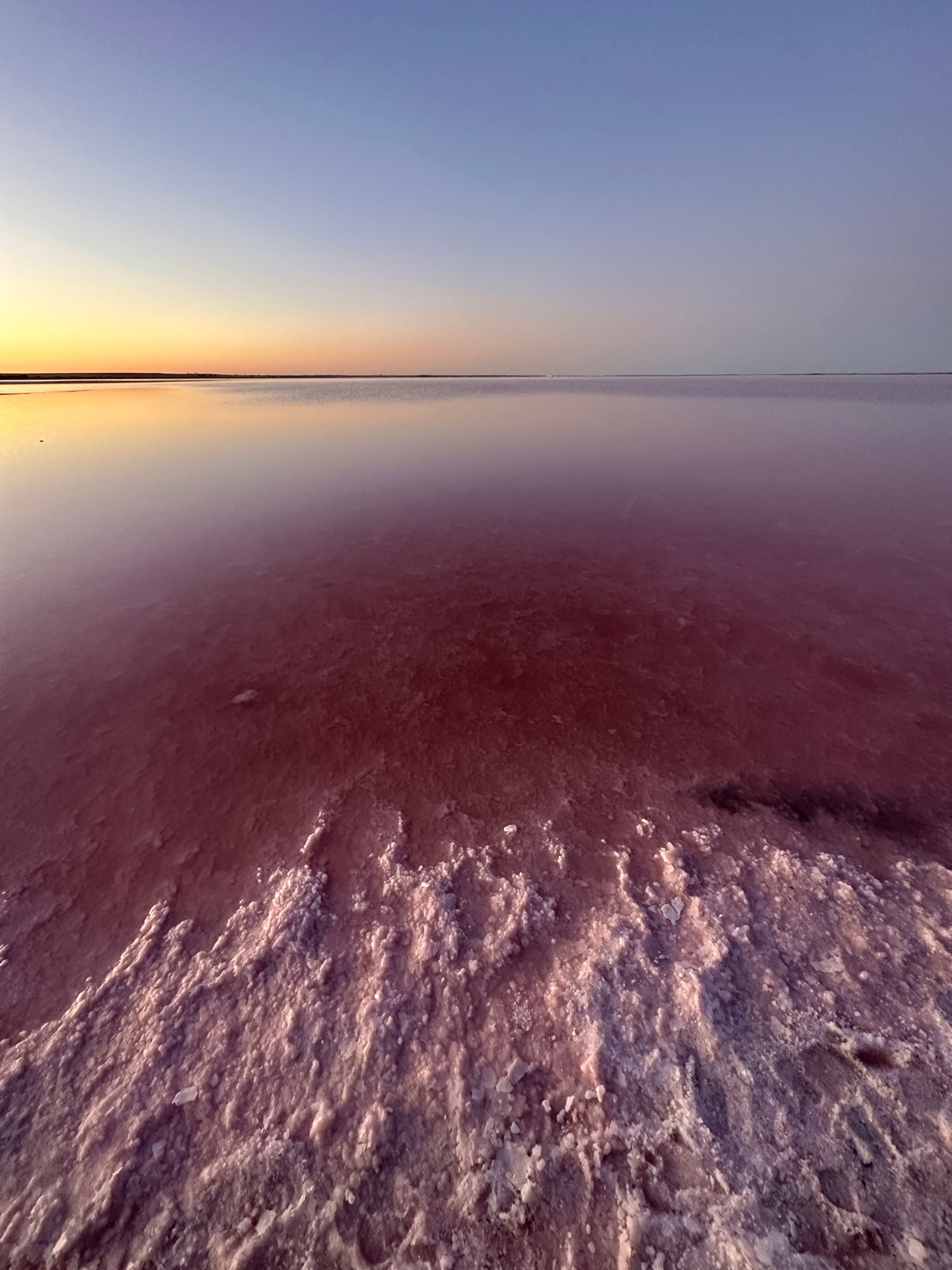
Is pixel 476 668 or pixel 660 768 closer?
pixel 660 768

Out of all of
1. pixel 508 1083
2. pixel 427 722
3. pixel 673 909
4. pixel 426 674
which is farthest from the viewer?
pixel 426 674

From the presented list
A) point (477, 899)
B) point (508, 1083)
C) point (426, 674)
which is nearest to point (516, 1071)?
point (508, 1083)

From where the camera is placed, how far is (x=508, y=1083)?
2473 mm

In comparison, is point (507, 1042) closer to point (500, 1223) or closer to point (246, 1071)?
point (500, 1223)

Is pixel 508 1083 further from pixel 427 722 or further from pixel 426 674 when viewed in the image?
pixel 426 674

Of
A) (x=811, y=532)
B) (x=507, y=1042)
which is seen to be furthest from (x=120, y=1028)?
(x=811, y=532)

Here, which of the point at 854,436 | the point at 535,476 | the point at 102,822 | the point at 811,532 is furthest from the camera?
the point at 854,436

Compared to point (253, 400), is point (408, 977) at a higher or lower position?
higher

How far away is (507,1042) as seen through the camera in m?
2.62

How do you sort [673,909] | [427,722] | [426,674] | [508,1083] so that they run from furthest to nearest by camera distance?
1. [426,674]
2. [427,722]
3. [673,909]
4. [508,1083]

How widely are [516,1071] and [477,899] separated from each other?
91 centimetres

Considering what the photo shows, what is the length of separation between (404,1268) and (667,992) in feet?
5.13

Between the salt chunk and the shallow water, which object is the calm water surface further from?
the salt chunk

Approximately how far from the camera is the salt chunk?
8.15ft
